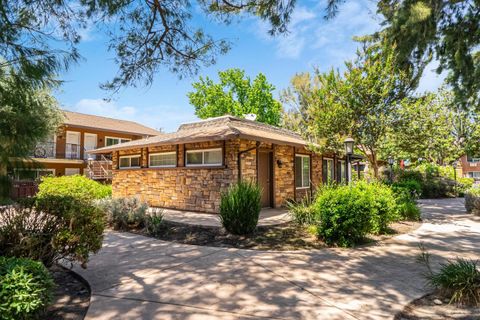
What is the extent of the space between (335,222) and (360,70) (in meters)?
5.60

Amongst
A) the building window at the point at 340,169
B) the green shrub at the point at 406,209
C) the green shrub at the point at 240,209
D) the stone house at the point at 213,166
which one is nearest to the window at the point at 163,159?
the stone house at the point at 213,166

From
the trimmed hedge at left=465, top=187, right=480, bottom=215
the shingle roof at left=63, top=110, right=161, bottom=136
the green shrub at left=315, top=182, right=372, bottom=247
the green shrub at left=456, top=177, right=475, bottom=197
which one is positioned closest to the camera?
the green shrub at left=315, top=182, right=372, bottom=247

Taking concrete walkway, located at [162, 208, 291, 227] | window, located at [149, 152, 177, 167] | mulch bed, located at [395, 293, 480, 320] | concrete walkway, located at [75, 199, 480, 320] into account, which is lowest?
mulch bed, located at [395, 293, 480, 320]

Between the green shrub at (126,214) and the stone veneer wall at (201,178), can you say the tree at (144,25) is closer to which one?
the green shrub at (126,214)

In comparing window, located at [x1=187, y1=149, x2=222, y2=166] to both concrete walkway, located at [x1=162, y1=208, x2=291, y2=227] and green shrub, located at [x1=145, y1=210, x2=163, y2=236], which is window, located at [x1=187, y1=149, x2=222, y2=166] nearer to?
concrete walkway, located at [x1=162, y1=208, x2=291, y2=227]

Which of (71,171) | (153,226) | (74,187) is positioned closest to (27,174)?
(153,226)

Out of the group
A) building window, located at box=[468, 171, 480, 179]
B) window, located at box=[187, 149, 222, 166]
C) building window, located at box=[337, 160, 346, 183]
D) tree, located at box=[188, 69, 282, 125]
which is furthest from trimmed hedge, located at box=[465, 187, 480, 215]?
building window, located at box=[468, 171, 480, 179]

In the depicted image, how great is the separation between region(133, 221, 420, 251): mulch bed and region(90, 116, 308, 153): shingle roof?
287cm

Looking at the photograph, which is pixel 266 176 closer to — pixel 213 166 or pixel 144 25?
pixel 213 166

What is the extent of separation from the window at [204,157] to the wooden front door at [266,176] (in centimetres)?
169

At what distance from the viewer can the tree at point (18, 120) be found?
7.19 feet

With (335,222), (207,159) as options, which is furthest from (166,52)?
(335,222)

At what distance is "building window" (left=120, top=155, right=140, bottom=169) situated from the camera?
1305 cm

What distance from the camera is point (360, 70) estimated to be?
8750mm
